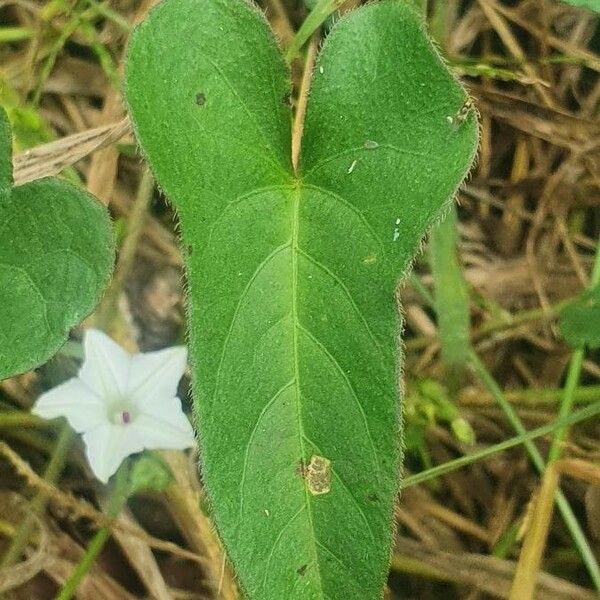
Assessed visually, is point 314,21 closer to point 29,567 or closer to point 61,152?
point 61,152

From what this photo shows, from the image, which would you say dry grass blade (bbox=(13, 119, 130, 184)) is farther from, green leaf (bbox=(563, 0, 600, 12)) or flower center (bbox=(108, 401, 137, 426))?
green leaf (bbox=(563, 0, 600, 12))

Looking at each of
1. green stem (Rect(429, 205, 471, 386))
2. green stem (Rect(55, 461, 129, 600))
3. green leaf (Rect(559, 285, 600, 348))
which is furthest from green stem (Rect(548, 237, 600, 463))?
green stem (Rect(55, 461, 129, 600))

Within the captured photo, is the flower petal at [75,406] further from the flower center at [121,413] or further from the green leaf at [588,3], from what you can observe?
the green leaf at [588,3]

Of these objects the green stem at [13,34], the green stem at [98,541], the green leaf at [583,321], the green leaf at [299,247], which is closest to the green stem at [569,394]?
the green leaf at [583,321]

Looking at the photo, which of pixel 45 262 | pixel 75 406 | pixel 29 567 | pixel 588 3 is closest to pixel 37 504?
pixel 29 567

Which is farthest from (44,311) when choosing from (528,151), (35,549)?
(528,151)

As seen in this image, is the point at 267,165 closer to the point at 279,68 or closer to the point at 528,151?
the point at 279,68
